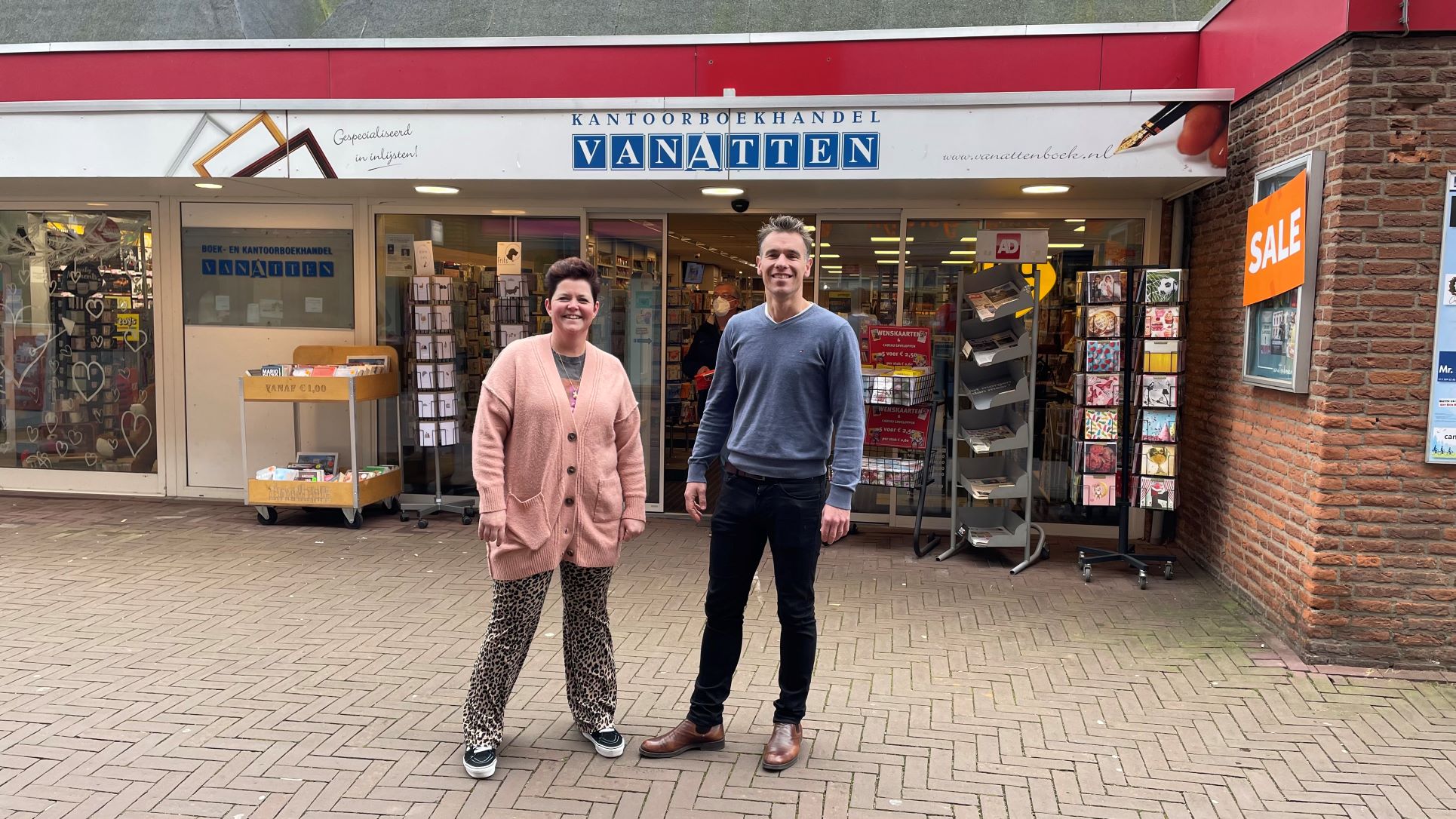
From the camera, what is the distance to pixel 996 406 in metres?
7.18

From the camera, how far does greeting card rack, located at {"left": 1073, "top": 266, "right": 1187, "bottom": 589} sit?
6367 mm

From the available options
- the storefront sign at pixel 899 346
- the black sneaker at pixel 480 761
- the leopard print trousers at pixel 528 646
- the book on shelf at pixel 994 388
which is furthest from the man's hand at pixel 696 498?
the storefront sign at pixel 899 346

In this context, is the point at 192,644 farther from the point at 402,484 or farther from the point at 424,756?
the point at 402,484

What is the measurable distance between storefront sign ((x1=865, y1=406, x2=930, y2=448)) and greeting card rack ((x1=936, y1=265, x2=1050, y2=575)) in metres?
0.25

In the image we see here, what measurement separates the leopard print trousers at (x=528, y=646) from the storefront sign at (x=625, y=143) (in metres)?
3.62

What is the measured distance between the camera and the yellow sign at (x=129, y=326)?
875 cm

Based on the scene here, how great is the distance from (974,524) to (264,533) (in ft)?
17.1

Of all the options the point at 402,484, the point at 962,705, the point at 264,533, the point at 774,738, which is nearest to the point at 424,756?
the point at 774,738

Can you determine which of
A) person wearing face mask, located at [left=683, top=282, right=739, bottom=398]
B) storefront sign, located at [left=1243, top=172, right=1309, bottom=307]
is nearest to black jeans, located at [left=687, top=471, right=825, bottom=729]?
storefront sign, located at [left=1243, top=172, right=1309, bottom=307]

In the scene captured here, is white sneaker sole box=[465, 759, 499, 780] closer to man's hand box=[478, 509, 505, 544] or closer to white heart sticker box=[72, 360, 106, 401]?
man's hand box=[478, 509, 505, 544]

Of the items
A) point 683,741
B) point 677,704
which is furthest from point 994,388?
point 683,741

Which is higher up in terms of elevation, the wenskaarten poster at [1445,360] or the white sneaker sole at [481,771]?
the wenskaarten poster at [1445,360]

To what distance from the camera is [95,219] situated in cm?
868

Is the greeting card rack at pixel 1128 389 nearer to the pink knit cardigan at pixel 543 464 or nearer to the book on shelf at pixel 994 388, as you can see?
the book on shelf at pixel 994 388
